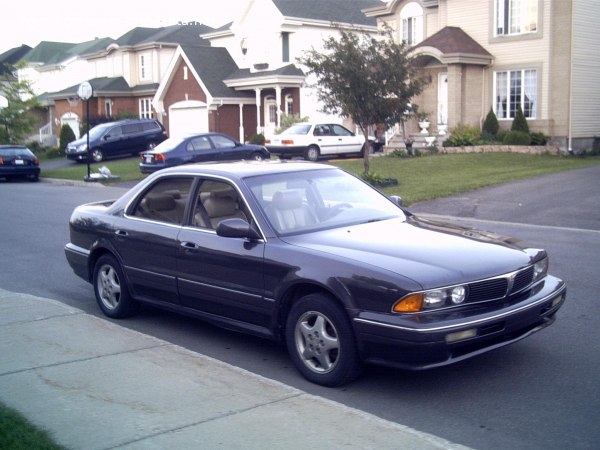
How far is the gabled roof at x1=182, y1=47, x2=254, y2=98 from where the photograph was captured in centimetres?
4253

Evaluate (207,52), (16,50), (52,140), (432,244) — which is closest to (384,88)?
(432,244)

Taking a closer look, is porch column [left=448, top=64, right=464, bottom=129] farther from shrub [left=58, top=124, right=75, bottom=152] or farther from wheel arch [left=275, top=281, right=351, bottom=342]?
shrub [left=58, top=124, right=75, bottom=152]

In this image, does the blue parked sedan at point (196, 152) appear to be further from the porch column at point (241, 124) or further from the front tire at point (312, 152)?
the porch column at point (241, 124)

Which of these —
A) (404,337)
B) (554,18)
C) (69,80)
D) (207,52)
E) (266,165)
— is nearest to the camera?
(404,337)

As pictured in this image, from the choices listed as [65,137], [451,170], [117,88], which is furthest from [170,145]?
[117,88]

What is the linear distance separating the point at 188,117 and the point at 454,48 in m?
19.3

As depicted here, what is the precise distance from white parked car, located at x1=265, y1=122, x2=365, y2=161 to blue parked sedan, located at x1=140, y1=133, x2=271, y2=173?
3021mm

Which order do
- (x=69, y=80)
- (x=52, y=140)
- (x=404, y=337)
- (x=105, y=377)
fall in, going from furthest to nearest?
(x=69, y=80)
(x=52, y=140)
(x=105, y=377)
(x=404, y=337)

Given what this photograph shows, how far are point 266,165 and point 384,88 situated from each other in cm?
1341

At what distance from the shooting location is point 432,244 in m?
6.09

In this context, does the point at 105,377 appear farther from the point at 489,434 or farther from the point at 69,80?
the point at 69,80

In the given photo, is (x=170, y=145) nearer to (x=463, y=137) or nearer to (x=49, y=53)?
(x=463, y=137)

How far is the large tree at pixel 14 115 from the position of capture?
43.1 m

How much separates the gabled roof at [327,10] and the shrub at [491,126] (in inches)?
500
